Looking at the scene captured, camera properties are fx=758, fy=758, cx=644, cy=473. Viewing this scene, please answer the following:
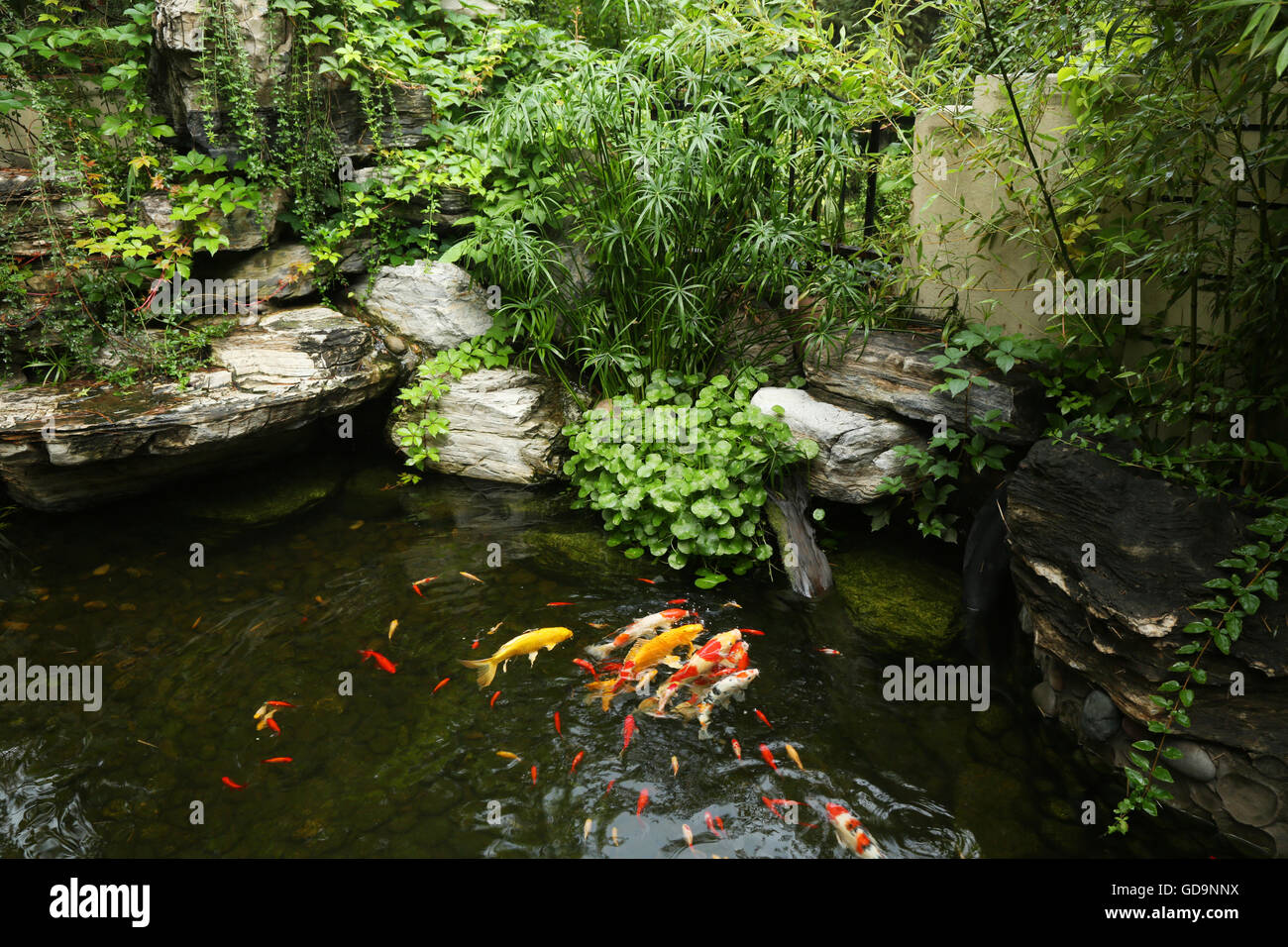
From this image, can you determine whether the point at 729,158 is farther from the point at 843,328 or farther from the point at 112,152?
the point at 112,152

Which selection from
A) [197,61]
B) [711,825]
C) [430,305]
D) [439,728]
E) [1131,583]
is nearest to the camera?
[711,825]

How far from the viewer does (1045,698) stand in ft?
12.2

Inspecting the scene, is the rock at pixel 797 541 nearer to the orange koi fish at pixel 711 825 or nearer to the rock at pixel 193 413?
the orange koi fish at pixel 711 825

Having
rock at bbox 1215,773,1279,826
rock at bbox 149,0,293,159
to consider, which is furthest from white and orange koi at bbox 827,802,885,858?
rock at bbox 149,0,293,159

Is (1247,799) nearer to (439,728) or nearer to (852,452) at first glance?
(852,452)

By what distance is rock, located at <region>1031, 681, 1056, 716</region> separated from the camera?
3680 mm

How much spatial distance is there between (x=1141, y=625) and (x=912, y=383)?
74.8 inches

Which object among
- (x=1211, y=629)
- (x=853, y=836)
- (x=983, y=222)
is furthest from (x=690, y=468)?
(x=1211, y=629)

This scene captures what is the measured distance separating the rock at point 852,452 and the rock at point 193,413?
3.22 m

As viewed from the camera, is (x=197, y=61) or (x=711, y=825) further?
(x=197, y=61)

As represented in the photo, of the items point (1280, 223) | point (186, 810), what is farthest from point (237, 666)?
point (1280, 223)

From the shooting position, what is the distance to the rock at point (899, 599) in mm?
4168

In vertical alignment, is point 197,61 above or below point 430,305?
above

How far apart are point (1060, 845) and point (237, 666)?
3.87 metres
